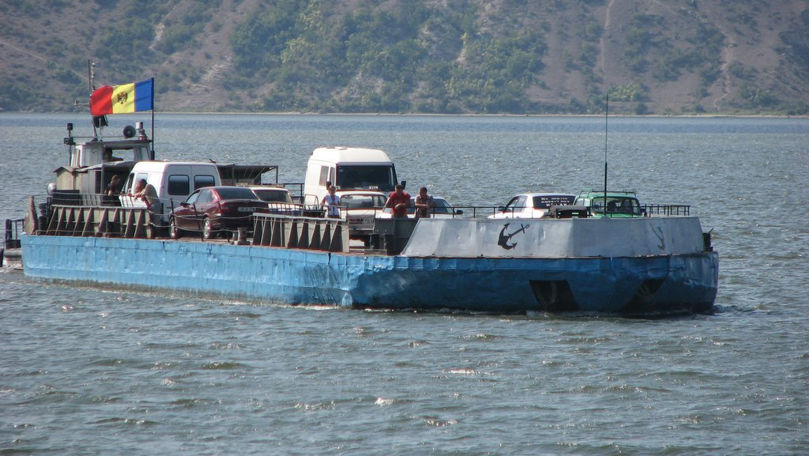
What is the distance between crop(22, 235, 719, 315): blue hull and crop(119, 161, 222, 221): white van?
2.80 m

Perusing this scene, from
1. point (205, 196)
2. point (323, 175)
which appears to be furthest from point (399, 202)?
point (323, 175)

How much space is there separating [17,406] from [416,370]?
607 cm

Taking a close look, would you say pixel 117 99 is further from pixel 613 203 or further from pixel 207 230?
pixel 613 203

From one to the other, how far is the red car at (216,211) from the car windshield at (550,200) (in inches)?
236

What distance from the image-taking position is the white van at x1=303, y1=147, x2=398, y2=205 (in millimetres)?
33625

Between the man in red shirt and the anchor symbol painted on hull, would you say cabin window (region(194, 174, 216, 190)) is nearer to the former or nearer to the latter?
the man in red shirt

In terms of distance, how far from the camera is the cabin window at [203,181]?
102 ft

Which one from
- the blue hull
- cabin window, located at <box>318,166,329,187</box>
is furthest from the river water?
cabin window, located at <box>318,166,329,187</box>

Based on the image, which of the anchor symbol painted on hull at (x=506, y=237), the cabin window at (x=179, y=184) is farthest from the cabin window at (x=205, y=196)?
the anchor symbol painted on hull at (x=506, y=237)

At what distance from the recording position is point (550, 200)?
3025 cm

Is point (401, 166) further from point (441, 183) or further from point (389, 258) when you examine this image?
point (389, 258)

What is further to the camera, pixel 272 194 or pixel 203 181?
pixel 272 194

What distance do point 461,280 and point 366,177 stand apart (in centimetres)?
980

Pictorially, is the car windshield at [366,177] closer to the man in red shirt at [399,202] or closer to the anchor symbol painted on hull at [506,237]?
the man in red shirt at [399,202]
